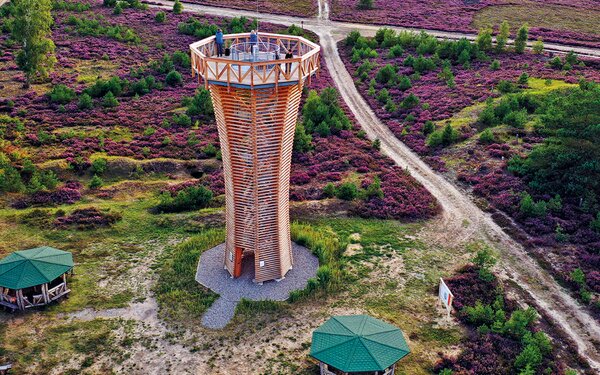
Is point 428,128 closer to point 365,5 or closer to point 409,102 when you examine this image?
point 409,102

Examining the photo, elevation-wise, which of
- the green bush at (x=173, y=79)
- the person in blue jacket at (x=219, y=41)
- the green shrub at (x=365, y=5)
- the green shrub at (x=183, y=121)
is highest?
the green shrub at (x=365, y=5)

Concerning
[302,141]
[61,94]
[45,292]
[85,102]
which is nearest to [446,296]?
[45,292]

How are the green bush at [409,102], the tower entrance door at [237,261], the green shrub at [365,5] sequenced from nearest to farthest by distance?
the tower entrance door at [237,261]
the green bush at [409,102]
the green shrub at [365,5]

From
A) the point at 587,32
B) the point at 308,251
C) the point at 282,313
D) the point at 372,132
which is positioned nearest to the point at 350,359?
→ the point at 282,313

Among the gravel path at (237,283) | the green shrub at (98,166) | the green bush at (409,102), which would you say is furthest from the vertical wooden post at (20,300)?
the green bush at (409,102)

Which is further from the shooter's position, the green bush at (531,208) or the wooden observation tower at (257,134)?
the green bush at (531,208)

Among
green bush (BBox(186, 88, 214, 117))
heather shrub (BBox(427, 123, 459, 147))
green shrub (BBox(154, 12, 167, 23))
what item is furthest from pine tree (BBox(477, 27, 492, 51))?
green shrub (BBox(154, 12, 167, 23))

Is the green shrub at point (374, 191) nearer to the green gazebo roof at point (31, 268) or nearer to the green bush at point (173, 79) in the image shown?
the green gazebo roof at point (31, 268)
